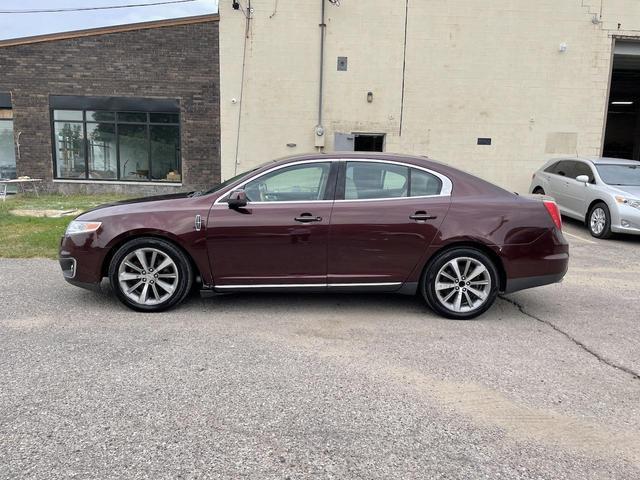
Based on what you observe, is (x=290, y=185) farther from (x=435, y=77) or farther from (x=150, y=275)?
(x=435, y=77)

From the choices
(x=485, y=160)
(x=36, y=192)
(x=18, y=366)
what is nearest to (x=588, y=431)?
(x=18, y=366)

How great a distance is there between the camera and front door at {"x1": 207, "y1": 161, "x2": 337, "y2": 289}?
16.3 feet

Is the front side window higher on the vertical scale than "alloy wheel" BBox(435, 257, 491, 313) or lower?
higher

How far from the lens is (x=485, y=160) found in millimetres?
15805

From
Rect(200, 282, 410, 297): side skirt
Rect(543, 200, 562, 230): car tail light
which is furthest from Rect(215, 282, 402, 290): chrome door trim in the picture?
Rect(543, 200, 562, 230): car tail light

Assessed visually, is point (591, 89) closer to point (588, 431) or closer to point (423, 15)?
point (423, 15)

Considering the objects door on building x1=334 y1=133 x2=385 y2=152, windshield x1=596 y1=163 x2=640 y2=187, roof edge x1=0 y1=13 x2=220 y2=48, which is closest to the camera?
windshield x1=596 y1=163 x2=640 y2=187

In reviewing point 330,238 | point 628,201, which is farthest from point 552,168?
point 330,238

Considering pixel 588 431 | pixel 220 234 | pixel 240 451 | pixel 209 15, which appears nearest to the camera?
pixel 240 451

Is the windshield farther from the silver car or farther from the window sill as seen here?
the window sill

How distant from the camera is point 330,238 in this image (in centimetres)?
501

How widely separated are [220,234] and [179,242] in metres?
0.40

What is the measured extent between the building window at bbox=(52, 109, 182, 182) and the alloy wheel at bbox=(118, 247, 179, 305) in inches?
448

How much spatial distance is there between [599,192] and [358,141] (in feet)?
24.1
